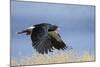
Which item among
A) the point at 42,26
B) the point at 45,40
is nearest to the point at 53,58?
the point at 45,40

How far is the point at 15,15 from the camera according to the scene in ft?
7.11

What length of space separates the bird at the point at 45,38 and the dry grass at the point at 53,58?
6 cm

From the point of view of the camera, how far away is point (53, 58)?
2324 millimetres

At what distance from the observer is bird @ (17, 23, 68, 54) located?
226cm

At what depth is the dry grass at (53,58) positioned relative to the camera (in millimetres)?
2182

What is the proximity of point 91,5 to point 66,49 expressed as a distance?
63 cm

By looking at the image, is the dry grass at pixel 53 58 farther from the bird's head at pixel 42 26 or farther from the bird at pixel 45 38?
the bird's head at pixel 42 26

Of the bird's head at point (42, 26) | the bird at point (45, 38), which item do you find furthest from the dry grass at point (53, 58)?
the bird's head at point (42, 26)

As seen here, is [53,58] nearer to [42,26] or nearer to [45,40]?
[45,40]

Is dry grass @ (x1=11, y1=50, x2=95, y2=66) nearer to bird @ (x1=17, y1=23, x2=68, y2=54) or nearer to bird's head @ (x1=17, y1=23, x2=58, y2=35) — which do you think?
bird @ (x1=17, y1=23, x2=68, y2=54)

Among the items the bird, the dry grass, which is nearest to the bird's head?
the bird

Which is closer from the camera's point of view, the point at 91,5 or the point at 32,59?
the point at 32,59
